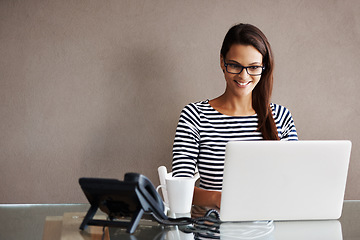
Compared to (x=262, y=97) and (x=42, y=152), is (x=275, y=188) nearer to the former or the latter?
(x=262, y=97)

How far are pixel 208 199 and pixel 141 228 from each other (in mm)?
486

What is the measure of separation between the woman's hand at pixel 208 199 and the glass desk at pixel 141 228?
313 mm

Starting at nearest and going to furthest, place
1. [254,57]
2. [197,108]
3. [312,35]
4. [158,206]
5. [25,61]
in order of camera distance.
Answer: [158,206] → [254,57] → [197,108] → [25,61] → [312,35]

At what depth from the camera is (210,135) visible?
232 cm

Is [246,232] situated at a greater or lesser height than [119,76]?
lesser

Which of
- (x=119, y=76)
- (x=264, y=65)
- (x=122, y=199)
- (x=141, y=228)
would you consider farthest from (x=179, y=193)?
(x=119, y=76)

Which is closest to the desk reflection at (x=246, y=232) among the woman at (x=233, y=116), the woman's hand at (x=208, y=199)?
the woman's hand at (x=208, y=199)

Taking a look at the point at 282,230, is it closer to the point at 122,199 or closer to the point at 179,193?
the point at 179,193

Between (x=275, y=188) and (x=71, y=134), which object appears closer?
(x=275, y=188)

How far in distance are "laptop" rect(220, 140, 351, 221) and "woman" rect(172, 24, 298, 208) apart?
685mm

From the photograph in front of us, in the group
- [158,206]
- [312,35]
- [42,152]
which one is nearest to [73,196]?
[42,152]

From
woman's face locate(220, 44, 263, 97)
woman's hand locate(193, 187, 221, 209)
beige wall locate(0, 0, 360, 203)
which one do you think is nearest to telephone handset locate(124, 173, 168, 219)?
woman's hand locate(193, 187, 221, 209)

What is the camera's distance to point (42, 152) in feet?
8.57

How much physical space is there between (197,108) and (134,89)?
18.5 inches
